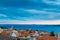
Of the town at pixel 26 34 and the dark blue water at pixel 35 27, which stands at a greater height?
the dark blue water at pixel 35 27

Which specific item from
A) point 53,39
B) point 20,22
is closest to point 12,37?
point 20,22

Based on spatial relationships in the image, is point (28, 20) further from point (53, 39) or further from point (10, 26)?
point (53, 39)

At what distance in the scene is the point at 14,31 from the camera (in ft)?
6.81

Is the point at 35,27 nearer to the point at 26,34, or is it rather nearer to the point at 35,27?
the point at 35,27

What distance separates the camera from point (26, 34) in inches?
81.4

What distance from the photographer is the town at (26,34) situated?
6.73 ft

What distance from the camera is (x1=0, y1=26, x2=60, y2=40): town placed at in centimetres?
205

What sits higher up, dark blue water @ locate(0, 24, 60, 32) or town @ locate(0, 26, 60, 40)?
dark blue water @ locate(0, 24, 60, 32)

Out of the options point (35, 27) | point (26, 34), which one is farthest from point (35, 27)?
point (26, 34)

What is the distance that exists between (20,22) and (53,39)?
45 centimetres

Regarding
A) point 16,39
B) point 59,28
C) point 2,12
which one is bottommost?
point 16,39

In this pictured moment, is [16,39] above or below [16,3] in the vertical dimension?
below

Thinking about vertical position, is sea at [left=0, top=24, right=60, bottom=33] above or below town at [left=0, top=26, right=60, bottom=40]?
above

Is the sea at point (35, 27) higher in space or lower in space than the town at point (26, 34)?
higher
